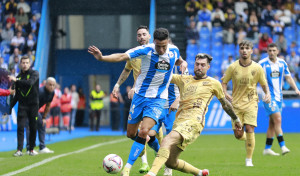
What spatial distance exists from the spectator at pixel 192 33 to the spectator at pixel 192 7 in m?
0.91

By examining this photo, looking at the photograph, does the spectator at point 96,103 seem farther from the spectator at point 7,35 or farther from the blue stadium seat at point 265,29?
the blue stadium seat at point 265,29

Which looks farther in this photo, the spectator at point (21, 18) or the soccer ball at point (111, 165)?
the spectator at point (21, 18)

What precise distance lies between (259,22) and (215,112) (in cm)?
609

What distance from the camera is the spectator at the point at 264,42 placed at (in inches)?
977

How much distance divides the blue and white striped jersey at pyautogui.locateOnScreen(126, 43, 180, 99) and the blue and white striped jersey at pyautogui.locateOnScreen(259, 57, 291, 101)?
498 cm

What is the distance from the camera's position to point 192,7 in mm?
26406

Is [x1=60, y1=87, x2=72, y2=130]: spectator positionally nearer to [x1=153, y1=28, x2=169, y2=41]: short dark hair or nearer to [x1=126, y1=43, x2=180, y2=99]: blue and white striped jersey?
[x1=126, y1=43, x2=180, y2=99]: blue and white striped jersey

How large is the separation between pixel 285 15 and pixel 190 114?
20.1 meters

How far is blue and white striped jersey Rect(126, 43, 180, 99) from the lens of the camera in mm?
7758

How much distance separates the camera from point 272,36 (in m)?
25.9

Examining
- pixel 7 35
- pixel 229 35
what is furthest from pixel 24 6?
pixel 229 35

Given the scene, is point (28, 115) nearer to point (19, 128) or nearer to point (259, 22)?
point (19, 128)

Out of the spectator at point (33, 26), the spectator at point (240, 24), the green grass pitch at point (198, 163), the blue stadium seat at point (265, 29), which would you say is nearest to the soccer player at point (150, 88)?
the green grass pitch at point (198, 163)

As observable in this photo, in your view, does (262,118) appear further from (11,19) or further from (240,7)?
(11,19)
